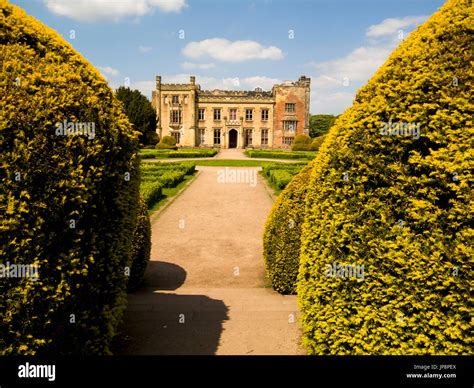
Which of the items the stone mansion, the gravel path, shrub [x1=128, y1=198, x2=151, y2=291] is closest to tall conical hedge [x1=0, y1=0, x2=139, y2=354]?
the gravel path

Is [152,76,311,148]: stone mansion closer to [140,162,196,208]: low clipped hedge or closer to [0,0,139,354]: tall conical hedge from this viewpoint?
[140,162,196,208]: low clipped hedge

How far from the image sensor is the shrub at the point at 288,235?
5.41 m

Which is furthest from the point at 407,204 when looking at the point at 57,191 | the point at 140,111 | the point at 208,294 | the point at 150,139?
the point at 140,111

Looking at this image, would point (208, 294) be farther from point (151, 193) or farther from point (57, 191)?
point (151, 193)

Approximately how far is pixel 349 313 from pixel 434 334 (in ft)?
1.91

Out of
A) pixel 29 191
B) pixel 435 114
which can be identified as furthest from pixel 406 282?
pixel 29 191

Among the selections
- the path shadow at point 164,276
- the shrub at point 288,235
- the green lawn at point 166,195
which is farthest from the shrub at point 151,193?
the shrub at point 288,235

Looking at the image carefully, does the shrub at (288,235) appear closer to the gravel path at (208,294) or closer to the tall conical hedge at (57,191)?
the gravel path at (208,294)

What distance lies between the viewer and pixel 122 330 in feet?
12.5

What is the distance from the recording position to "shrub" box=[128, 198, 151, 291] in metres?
5.68

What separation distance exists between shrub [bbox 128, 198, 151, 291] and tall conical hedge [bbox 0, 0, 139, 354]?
2741 mm

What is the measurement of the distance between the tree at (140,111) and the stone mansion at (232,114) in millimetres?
5044

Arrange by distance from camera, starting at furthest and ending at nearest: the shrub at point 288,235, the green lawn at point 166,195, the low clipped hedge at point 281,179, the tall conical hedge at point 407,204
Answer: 1. the low clipped hedge at point 281,179
2. the green lawn at point 166,195
3. the shrub at point 288,235
4. the tall conical hedge at point 407,204

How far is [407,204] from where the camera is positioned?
2.45 meters
